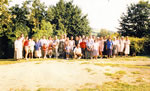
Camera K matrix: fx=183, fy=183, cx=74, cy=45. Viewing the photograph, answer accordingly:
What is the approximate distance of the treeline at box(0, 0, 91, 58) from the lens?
2311 centimetres

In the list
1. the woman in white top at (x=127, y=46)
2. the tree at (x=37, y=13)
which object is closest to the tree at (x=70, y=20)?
the tree at (x=37, y=13)

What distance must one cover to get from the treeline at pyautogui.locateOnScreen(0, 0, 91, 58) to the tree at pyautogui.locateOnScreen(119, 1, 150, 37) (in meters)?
8.80

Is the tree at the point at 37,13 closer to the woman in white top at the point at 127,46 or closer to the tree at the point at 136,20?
the woman in white top at the point at 127,46

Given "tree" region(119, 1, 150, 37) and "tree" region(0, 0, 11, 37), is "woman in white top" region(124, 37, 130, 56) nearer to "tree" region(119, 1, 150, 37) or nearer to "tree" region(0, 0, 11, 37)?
"tree" region(0, 0, 11, 37)

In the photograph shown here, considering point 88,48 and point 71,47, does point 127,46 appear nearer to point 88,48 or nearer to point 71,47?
point 88,48

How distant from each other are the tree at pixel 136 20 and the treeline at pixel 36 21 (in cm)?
880

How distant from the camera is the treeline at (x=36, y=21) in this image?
910 inches

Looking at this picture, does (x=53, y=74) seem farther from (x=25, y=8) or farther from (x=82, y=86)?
(x=25, y=8)

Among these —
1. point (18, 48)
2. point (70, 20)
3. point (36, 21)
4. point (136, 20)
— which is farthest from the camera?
point (70, 20)

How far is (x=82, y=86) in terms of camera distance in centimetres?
673

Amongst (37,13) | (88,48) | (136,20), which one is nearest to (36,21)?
(37,13)

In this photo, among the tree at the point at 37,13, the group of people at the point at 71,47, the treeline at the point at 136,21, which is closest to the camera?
the group of people at the point at 71,47

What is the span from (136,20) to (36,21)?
2221 centimetres

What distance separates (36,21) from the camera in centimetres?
3209
